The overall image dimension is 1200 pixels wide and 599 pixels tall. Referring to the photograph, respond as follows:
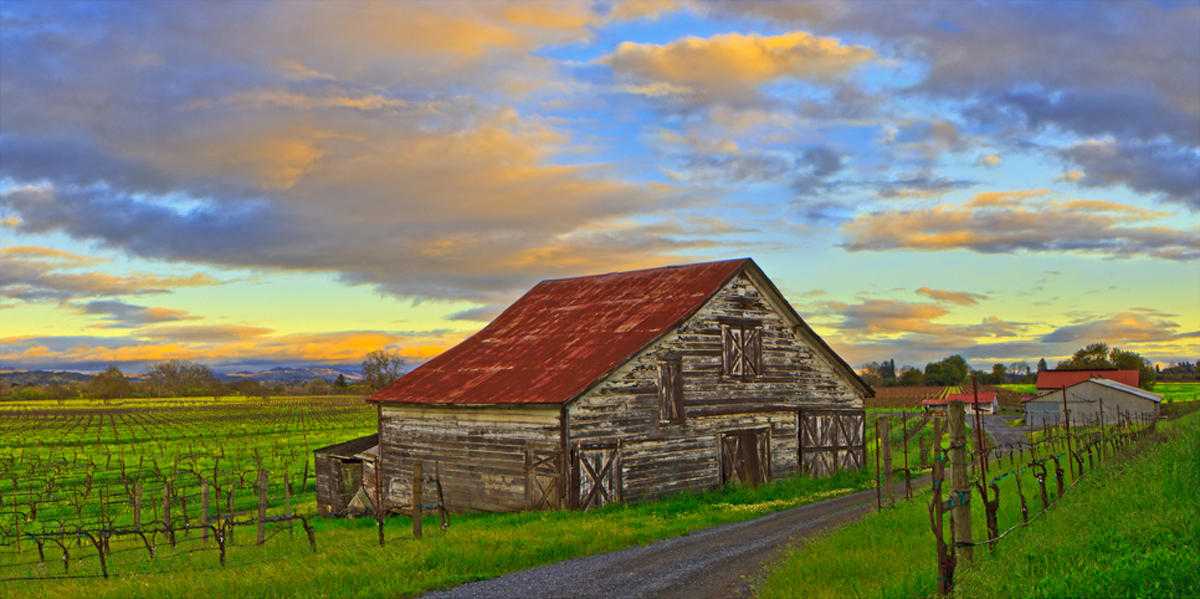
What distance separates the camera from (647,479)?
23.9 meters

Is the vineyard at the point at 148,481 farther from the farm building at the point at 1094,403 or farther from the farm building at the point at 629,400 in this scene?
the farm building at the point at 1094,403

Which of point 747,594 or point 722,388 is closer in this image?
point 747,594

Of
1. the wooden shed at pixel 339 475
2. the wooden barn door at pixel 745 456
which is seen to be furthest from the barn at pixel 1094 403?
the wooden shed at pixel 339 475

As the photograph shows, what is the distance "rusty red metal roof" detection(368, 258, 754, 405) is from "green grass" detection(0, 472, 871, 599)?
12.3 ft

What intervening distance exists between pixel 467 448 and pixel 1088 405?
6979 centimetres

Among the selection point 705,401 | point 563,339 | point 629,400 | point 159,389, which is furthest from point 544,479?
point 159,389

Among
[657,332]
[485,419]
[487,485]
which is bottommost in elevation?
[487,485]

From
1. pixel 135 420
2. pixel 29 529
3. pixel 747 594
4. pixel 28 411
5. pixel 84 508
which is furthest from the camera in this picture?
pixel 28 411

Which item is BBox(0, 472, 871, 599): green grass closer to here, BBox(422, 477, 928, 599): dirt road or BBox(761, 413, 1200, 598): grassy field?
BBox(422, 477, 928, 599): dirt road

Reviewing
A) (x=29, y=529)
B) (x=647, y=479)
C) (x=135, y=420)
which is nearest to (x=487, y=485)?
(x=647, y=479)

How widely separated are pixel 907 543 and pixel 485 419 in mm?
14188

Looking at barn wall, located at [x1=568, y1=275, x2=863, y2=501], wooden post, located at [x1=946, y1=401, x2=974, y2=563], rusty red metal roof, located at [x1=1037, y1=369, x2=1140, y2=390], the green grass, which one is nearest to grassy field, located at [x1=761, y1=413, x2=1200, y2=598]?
wooden post, located at [x1=946, y1=401, x2=974, y2=563]

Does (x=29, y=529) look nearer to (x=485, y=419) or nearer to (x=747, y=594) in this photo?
(x=485, y=419)

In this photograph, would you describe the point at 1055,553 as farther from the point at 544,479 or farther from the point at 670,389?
the point at 670,389
